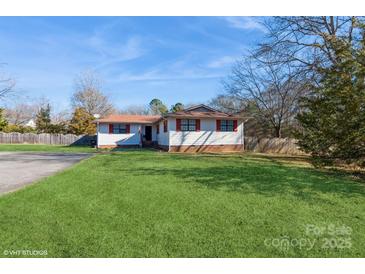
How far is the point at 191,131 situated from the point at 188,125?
53cm

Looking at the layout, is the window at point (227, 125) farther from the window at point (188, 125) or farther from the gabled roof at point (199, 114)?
the window at point (188, 125)

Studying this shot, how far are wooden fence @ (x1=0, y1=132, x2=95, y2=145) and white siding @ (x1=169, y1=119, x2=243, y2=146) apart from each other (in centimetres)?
1426

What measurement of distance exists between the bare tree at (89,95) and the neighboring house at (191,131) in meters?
17.5

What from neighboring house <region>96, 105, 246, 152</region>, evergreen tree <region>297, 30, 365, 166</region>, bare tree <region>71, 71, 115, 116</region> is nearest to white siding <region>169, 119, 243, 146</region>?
neighboring house <region>96, 105, 246, 152</region>

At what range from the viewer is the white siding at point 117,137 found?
22.9m

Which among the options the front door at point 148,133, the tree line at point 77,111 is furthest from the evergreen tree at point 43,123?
the front door at point 148,133

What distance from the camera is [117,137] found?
23.4 metres

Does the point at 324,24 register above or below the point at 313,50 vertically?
above

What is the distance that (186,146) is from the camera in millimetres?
19328

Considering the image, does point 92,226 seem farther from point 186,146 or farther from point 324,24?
point 324,24
